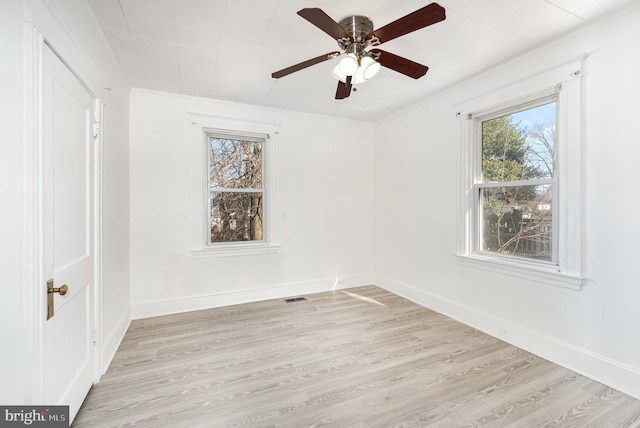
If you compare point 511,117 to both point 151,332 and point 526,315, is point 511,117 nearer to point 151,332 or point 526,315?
point 526,315

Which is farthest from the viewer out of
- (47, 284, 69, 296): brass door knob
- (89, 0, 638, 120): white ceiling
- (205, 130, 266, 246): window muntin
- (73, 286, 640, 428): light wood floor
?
(205, 130, 266, 246): window muntin

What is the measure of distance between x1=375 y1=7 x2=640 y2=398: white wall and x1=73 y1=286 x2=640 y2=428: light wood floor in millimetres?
195

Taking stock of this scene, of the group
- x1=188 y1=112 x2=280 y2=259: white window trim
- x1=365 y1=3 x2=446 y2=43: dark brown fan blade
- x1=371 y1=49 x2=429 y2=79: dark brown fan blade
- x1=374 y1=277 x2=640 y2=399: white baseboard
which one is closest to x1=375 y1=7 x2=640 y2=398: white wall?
x1=374 y1=277 x2=640 y2=399: white baseboard

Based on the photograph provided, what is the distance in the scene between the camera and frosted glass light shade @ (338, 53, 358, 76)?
6.20ft

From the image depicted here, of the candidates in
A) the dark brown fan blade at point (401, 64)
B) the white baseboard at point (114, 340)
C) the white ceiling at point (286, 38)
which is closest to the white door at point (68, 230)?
the white baseboard at point (114, 340)

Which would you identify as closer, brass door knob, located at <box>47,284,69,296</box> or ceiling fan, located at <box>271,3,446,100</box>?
brass door knob, located at <box>47,284,69,296</box>

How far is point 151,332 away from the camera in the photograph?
113 inches

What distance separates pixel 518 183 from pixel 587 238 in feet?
2.33

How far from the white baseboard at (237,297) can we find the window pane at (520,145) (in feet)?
7.87

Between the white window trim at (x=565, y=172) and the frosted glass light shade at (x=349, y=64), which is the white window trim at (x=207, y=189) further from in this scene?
the white window trim at (x=565, y=172)

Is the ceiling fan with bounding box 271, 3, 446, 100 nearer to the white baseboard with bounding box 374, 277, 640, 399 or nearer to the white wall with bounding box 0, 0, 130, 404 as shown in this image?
the white wall with bounding box 0, 0, 130, 404

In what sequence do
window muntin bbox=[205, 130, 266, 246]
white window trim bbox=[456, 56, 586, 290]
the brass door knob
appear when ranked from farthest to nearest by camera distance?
window muntin bbox=[205, 130, 266, 246], white window trim bbox=[456, 56, 586, 290], the brass door knob

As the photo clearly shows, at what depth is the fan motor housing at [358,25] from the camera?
1932 mm

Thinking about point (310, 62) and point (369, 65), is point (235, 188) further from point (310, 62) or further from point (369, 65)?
point (369, 65)
